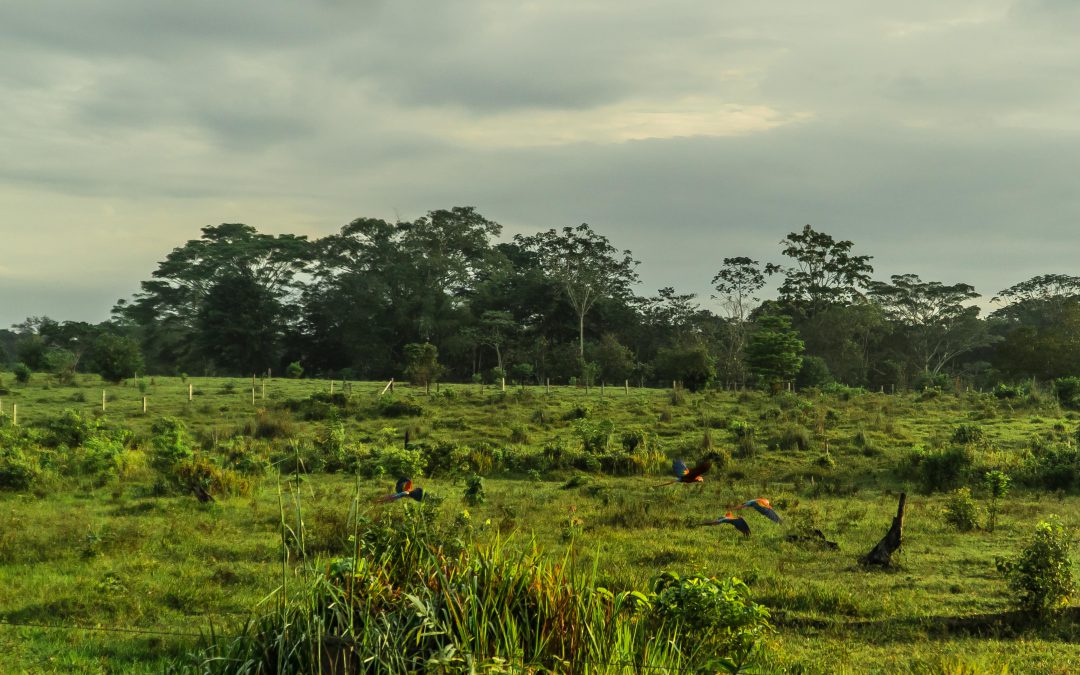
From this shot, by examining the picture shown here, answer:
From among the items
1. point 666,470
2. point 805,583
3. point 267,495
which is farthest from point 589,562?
point 666,470

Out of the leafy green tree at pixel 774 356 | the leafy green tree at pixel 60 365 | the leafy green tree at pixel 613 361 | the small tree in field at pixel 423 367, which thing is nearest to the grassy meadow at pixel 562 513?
the leafy green tree at pixel 60 365

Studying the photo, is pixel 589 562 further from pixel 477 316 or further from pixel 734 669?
pixel 477 316

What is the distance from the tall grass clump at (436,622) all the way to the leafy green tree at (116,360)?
153ft

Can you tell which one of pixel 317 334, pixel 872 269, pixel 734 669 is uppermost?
pixel 872 269

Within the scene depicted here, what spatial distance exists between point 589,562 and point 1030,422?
29.3m

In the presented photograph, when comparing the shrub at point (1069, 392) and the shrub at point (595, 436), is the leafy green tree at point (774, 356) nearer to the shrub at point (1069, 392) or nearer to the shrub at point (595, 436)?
the shrub at point (1069, 392)

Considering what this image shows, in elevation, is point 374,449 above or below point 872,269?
below

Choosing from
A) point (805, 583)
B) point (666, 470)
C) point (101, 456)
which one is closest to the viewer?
point (805, 583)

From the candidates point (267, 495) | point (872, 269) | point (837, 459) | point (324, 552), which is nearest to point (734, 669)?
point (324, 552)

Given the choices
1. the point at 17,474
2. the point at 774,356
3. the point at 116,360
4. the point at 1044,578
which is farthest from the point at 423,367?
the point at 1044,578

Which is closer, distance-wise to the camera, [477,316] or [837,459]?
[837,459]

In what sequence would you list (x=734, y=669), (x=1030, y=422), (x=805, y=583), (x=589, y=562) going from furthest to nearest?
(x=1030, y=422), (x=589, y=562), (x=805, y=583), (x=734, y=669)

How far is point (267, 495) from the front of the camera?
2145 centimetres

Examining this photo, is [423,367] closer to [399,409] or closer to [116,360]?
[399,409]
